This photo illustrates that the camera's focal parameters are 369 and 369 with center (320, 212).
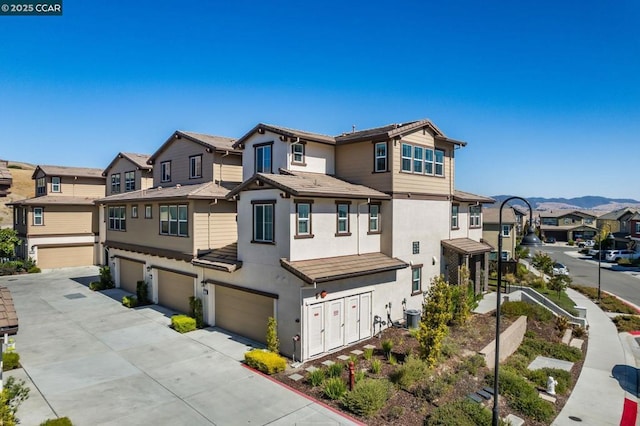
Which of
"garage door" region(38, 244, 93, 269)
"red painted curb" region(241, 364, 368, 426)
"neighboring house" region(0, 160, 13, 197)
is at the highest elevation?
"neighboring house" region(0, 160, 13, 197)

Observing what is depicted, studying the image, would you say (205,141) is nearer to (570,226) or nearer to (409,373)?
(409,373)

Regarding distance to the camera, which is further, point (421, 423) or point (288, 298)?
point (288, 298)

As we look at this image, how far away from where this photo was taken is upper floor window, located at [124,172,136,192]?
107ft

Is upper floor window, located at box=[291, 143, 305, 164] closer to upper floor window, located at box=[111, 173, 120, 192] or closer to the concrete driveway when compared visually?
the concrete driveway

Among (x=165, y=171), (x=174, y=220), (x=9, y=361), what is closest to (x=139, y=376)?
(x=9, y=361)

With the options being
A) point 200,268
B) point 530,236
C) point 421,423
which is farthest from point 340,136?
point 421,423

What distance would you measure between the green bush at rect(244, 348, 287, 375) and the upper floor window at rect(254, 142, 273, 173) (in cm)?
1022

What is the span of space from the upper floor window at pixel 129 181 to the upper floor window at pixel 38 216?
8.96m

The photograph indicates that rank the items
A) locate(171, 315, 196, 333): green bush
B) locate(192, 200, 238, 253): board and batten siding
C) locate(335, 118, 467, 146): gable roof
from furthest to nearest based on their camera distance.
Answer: locate(192, 200, 238, 253): board and batten siding → locate(335, 118, 467, 146): gable roof → locate(171, 315, 196, 333): green bush

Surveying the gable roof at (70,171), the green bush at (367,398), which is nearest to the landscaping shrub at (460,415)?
the green bush at (367,398)

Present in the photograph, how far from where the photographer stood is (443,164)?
23.1 meters

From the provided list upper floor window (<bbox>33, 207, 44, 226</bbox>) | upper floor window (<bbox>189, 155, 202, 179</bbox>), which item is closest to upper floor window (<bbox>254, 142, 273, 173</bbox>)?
upper floor window (<bbox>189, 155, 202, 179</bbox>)

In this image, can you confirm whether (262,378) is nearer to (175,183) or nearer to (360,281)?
(360,281)

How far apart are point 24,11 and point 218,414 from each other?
15348 mm
